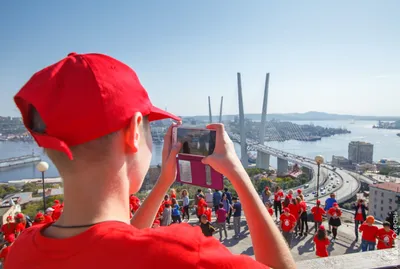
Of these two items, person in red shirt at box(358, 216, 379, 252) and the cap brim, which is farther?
person in red shirt at box(358, 216, 379, 252)

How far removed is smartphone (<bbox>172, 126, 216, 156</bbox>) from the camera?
1.03 meters

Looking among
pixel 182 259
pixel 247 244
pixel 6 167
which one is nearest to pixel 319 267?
pixel 182 259

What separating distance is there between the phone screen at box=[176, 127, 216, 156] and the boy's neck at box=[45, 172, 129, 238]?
0.51 m

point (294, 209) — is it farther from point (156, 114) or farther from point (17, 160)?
point (17, 160)

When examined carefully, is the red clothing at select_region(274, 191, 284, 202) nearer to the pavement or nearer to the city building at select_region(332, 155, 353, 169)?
the pavement

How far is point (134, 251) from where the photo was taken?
1.32 feet

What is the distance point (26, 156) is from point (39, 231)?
49.3 meters

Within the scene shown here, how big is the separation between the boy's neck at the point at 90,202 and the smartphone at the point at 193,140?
50cm

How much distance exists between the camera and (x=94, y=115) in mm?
489

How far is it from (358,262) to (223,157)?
1007 millimetres

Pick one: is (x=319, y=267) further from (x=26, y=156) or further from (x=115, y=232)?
(x=26, y=156)

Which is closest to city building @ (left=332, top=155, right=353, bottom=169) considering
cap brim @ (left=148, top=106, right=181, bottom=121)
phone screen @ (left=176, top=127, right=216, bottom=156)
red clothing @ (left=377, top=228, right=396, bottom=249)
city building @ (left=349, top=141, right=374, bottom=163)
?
city building @ (left=349, top=141, right=374, bottom=163)

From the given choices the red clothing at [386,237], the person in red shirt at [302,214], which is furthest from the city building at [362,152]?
the red clothing at [386,237]

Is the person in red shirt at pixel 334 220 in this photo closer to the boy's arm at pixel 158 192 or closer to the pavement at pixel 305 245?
the pavement at pixel 305 245
